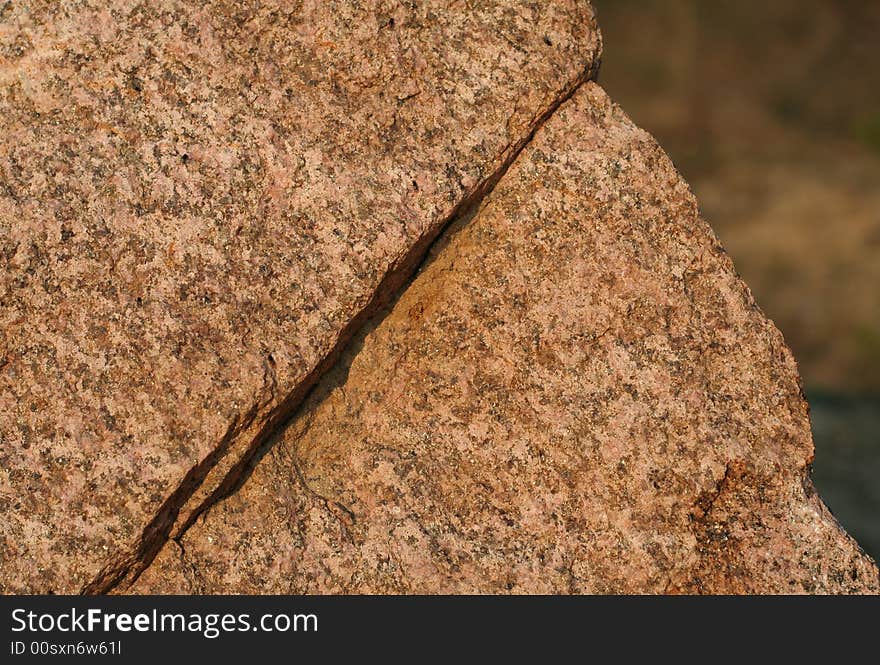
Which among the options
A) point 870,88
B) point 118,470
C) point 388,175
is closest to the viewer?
point 118,470

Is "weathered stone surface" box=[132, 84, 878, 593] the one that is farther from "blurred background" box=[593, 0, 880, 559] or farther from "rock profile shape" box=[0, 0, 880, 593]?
"blurred background" box=[593, 0, 880, 559]

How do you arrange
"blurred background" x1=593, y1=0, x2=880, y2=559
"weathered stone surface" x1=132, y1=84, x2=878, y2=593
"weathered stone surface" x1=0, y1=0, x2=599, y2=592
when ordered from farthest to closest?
1. "blurred background" x1=593, y1=0, x2=880, y2=559
2. "weathered stone surface" x1=132, y1=84, x2=878, y2=593
3. "weathered stone surface" x1=0, y1=0, x2=599, y2=592

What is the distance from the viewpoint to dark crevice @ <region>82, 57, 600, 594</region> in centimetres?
160

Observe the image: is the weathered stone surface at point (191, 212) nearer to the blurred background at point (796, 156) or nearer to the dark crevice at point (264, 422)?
the dark crevice at point (264, 422)

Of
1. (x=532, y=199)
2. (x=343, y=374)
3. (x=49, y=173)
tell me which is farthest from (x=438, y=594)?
(x=49, y=173)

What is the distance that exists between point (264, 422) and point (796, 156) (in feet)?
19.4

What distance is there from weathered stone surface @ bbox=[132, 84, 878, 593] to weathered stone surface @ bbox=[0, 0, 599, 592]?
0.10m

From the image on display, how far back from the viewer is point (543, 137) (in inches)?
68.5

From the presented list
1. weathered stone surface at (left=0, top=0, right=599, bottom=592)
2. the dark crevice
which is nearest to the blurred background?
the dark crevice

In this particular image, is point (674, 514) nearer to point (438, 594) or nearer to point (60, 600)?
point (438, 594)

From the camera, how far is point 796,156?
22.3 feet

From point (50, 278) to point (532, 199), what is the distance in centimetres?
77

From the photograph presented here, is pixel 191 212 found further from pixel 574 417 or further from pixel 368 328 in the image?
pixel 574 417

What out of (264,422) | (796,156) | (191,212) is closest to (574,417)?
(264,422)
